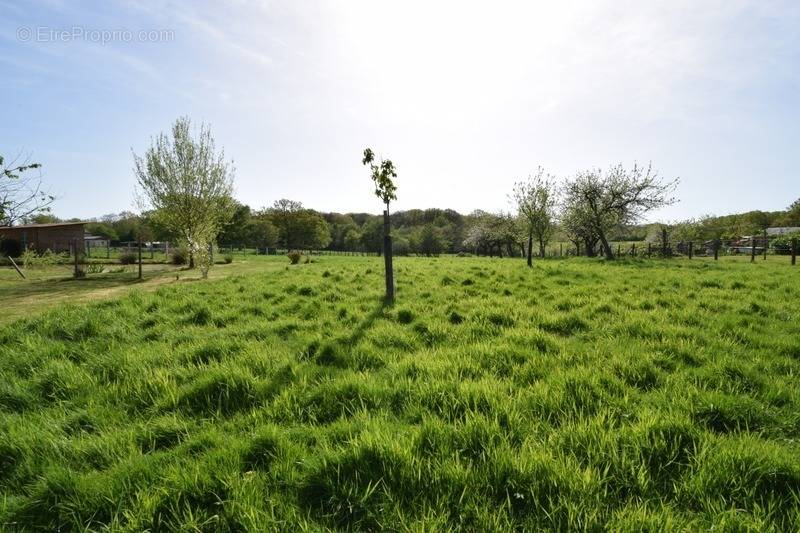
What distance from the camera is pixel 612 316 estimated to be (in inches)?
286

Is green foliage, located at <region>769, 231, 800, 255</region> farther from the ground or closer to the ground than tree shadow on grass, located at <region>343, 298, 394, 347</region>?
farther from the ground

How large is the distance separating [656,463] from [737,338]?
15.4ft

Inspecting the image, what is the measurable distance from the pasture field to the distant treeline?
151 feet

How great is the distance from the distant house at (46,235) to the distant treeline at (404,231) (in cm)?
1003

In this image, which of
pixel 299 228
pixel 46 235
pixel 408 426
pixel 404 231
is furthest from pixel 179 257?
pixel 404 231

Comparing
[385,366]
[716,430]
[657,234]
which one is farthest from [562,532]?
[657,234]

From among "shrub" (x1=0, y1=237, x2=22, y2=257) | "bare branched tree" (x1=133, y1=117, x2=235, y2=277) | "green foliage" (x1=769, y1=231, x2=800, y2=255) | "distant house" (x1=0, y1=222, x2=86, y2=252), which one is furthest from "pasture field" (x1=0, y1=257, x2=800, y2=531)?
"distant house" (x1=0, y1=222, x2=86, y2=252)

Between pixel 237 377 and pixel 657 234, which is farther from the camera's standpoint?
pixel 657 234

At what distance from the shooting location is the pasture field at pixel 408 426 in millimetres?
2377

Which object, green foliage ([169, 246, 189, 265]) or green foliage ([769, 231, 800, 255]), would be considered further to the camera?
green foliage ([769, 231, 800, 255])

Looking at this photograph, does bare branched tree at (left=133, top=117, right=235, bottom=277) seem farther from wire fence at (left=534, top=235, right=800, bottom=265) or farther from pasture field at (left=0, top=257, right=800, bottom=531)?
wire fence at (left=534, top=235, right=800, bottom=265)

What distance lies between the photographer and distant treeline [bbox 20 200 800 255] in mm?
59125

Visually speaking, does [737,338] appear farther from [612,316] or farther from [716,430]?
[716,430]

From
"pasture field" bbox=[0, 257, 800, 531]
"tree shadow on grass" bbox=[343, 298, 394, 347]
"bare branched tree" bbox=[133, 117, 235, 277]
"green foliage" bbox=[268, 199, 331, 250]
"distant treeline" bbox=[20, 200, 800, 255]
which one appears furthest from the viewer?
"green foliage" bbox=[268, 199, 331, 250]
